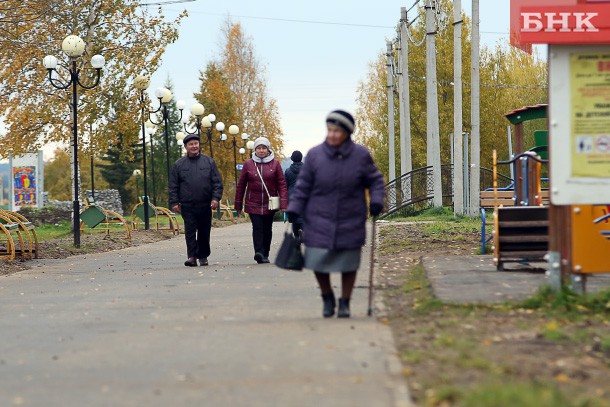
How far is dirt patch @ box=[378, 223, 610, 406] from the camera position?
600 centimetres

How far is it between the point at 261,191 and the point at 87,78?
20786 millimetres

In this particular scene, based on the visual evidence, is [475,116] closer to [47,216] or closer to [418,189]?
[418,189]

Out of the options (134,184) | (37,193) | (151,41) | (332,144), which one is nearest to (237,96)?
(134,184)

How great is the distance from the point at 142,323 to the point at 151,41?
27888 mm

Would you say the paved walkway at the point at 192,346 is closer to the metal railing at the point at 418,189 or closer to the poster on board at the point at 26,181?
the metal railing at the point at 418,189

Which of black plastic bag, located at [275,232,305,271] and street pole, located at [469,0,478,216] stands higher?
street pole, located at [469,0,478,216]

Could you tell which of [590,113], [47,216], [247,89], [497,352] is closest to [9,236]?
[590,113]

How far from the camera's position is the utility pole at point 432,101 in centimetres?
3406

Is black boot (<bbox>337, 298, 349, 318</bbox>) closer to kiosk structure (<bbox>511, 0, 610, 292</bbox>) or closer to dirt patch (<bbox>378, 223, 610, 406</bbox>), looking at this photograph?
dirt patch (<bbox>378, 223, 610, 406</bbox>)

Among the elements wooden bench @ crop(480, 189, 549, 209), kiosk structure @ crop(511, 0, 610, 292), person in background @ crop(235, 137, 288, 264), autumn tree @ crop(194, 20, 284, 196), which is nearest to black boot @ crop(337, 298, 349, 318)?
kiosk structure @ crop(511, 0, 610, 292)

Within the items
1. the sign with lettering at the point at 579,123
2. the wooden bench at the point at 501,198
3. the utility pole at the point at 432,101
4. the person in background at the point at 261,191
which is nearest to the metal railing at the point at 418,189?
the utility pole at the point at 432,101

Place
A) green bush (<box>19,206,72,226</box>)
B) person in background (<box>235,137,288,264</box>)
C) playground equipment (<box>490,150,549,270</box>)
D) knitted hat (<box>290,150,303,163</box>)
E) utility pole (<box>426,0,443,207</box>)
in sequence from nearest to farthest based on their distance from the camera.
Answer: playground equipment (<box>490,150,549,270</box>) < person in background (<box>235,137,288,264</box>) < knitted hat (<box>290,150,303,163</box>) < utility pole (<box>426,0,443,207</box>) < green bush (<box>19,206,72,226</box>)

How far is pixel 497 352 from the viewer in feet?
24.5

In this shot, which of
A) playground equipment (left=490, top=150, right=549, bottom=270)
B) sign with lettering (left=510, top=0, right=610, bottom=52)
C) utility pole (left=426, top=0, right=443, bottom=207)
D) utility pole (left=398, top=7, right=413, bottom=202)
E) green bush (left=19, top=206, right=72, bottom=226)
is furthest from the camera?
utility pole (left=398, top=7, right=413, bottom=202)
